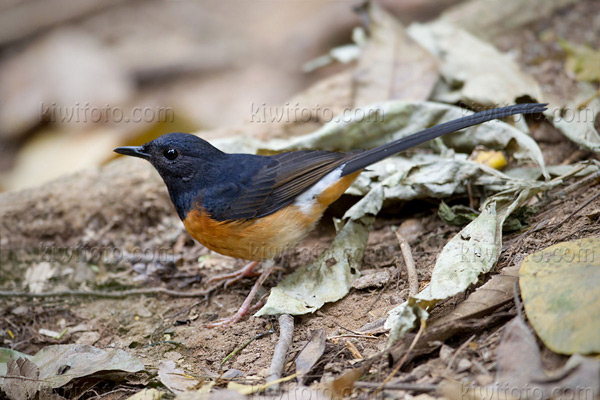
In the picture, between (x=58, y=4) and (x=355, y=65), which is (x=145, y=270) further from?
(x=58, y=4)

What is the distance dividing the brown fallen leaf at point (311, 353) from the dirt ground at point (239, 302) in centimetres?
4

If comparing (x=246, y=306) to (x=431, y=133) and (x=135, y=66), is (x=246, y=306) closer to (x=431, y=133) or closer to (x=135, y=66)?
(x=431, y=133)

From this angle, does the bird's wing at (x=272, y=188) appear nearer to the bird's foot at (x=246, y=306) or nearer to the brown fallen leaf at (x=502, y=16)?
the bird's foot at (x=246, y=306)

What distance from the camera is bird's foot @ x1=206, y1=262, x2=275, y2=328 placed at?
12.9 ft

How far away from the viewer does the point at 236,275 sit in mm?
4637

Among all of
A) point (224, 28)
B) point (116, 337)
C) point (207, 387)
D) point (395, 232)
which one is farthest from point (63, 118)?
point (207, 387)

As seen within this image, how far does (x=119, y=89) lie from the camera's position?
9250 millimetres

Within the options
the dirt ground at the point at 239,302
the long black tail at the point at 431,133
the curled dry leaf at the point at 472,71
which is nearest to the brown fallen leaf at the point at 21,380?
the dirt ground at the point at 239,302

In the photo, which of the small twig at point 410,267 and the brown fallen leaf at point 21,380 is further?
the small twig at point 410,267

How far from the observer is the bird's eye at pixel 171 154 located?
4.41 m

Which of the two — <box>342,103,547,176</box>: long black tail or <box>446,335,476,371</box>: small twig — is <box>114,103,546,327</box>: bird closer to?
<box>342,103,547,176</box>: long black tail

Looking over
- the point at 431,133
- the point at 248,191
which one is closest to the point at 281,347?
the point at 248,191

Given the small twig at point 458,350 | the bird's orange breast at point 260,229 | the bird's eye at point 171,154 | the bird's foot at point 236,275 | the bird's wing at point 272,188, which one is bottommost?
the small twig at point 458,350

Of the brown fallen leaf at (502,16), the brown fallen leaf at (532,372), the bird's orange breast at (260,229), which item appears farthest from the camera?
the brown fallen leaf at (502,16)
